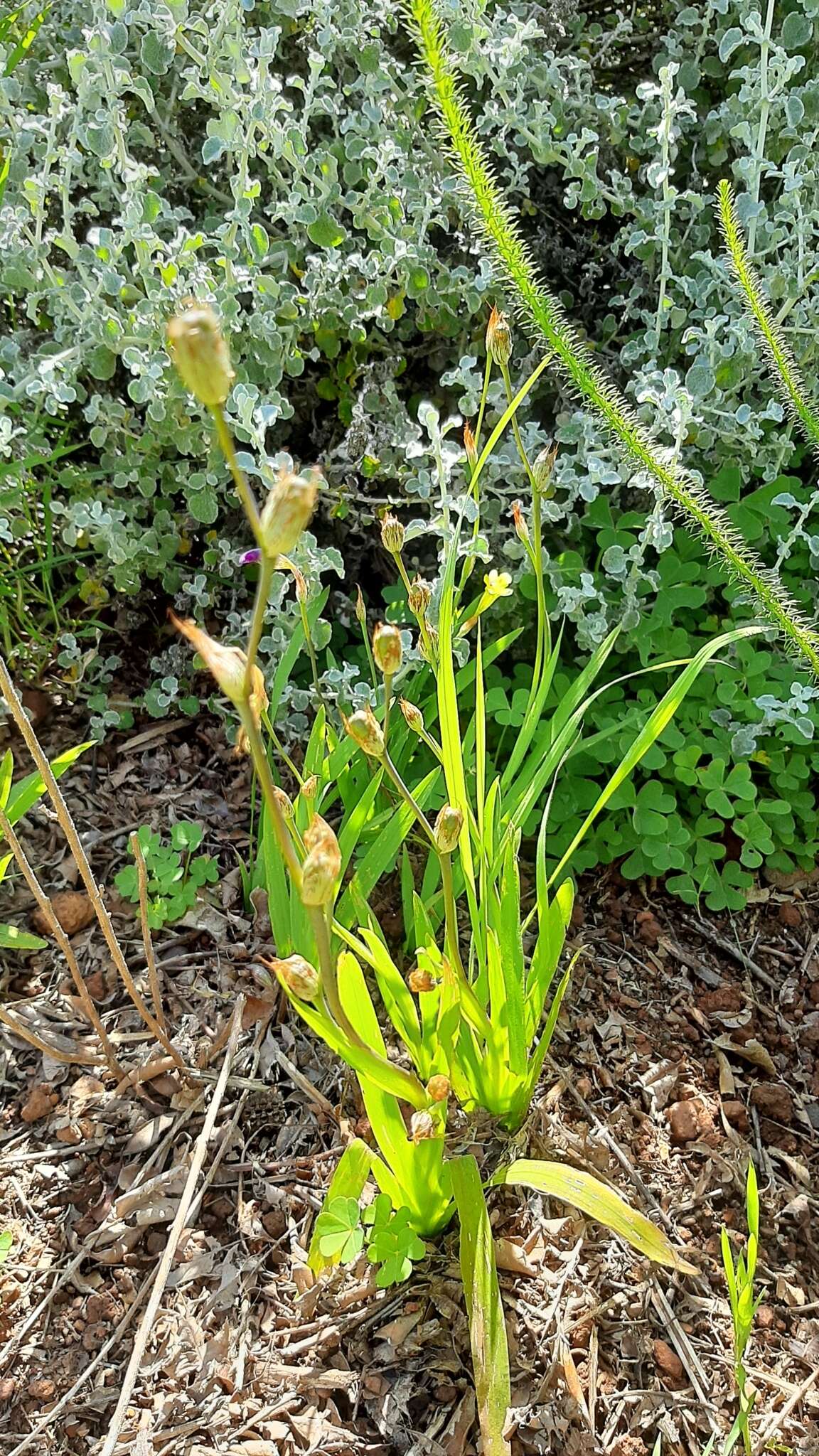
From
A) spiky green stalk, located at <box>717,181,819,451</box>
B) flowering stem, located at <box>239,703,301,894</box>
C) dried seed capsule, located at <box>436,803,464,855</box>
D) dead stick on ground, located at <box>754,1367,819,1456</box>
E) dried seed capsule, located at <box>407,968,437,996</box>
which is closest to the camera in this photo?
flowering stem, located at <box>239,703,301,894</box>

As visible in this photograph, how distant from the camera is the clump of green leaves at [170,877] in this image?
5.45ft

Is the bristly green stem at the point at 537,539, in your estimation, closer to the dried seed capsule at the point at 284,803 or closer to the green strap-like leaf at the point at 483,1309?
the dried seed capsule at the point at 284,803

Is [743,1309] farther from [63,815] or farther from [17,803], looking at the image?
[17,803]

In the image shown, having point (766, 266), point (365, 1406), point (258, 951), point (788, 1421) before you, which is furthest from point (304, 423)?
point (788, 1421)

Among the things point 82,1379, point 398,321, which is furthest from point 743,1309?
point 398,321

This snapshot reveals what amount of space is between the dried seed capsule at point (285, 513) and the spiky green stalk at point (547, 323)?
895 millimetres

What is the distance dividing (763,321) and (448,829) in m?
1.05

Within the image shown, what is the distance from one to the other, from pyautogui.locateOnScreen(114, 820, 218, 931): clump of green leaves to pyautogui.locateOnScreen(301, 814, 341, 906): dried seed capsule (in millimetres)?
1045

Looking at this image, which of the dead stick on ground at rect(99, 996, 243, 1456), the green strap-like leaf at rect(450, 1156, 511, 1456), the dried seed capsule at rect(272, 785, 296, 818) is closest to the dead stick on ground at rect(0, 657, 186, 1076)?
the dead stick on ground at rect(99, 996, 243, 1456)

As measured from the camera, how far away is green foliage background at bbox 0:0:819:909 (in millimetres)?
1603

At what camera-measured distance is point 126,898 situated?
66.7 inches

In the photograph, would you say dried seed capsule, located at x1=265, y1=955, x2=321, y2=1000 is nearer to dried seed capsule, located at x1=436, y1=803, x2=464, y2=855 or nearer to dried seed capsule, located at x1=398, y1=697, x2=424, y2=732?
dried seed capsule, located at x1=436, y1=803, x2=464, y2=855

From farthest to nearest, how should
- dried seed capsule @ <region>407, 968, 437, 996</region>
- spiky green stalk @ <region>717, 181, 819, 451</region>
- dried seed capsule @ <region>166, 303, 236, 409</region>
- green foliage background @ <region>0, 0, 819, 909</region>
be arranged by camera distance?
green foliage background @ <region>0, 0, 819, 909</region>
spiky green stalk @ <region>717, 181, 819, 451</region>
dried seed capsule @ <region>407, 968, 437, 996</region>
dried seed capsule @ <region>166, 303, 236, 409</region>

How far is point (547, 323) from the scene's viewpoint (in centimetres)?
135
